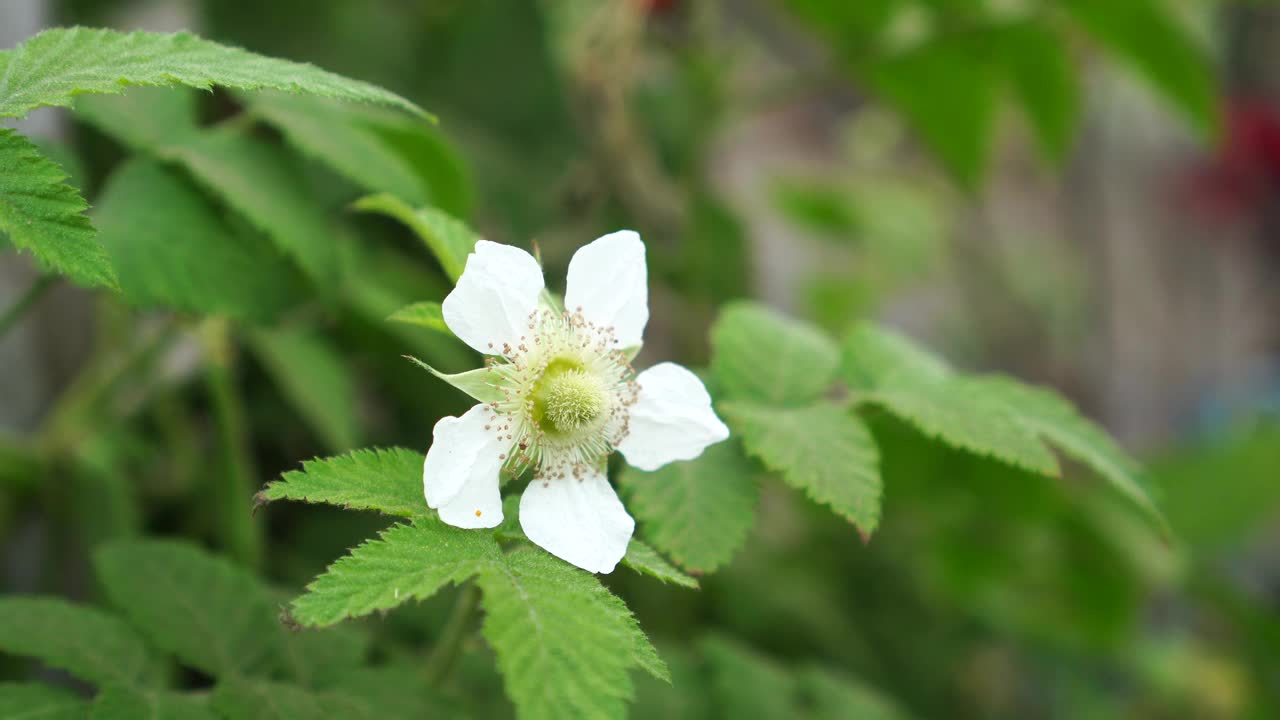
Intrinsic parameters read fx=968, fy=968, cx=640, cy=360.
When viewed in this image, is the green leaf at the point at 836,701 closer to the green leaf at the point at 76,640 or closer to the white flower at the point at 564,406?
the white flower at the point at 564,406

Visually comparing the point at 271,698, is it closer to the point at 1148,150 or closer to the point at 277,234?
the point at 277,234

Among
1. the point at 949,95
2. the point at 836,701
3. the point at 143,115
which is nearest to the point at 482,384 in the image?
the point at 143,115

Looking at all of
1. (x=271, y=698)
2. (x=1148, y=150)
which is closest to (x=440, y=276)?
(x=271, y=698)

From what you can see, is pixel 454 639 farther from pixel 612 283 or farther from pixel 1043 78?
pixel 1043 78

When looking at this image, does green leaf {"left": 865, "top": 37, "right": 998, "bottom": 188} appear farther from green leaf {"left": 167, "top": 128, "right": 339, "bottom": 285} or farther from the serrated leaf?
the serrated leaf

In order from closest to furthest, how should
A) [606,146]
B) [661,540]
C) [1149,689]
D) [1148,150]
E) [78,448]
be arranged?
1. [661,540]
2. [78,448]
3. [606,146]
4. [1149,689]
5. [1148,150]

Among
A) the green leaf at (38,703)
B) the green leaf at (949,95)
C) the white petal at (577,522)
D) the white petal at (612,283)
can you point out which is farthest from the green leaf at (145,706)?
the green leaf at (949,95)
